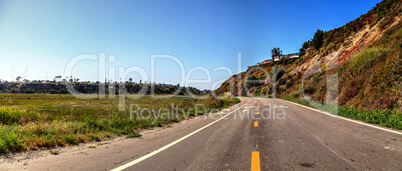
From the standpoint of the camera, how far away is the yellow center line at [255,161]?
3359 mm

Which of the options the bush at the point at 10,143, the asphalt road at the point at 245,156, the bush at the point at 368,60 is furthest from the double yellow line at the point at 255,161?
the bush at the point at 368,60

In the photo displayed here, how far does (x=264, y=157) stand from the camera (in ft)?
13.2

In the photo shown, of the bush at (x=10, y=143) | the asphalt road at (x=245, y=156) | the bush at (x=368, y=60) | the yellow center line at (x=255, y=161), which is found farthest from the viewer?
the bush at (x=368, y=60)

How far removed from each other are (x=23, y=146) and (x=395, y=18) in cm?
3340

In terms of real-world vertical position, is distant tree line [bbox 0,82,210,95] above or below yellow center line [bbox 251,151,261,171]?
above

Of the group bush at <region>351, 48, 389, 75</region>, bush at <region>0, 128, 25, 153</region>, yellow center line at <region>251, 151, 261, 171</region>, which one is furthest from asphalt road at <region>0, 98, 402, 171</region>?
bush at <region>351, 48, 389, 75</region>

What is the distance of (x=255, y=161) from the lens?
147 inches

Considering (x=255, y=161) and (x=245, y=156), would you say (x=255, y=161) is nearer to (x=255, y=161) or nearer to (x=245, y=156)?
(x=255, y=161)

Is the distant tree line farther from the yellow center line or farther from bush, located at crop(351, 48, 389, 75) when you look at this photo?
bush, located at crop(351, 48, 389, 75)

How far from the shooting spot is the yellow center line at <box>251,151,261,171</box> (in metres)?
3.36

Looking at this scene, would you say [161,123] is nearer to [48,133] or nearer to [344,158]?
[48,133]

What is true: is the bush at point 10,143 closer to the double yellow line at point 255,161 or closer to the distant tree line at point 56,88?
the distant tree line at point 56,88

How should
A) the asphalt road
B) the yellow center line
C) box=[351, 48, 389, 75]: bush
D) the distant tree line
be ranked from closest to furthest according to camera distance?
the yellow center line → the asphalt road → the distant tree line → box=[351, 48, 389, 75]: bush

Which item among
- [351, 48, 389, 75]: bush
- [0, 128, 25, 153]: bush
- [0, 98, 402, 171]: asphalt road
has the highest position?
[351, 48, 389, 75]: bush
